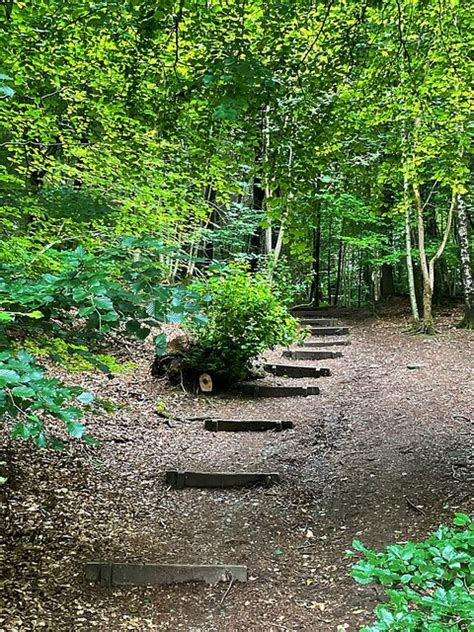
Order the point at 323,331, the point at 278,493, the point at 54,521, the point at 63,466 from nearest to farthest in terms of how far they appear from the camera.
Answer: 1. the point at 54,521
2. the point at 278,493
3. the point at 63,466
4. the point at 323,331

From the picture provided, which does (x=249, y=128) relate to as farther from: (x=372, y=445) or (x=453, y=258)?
(x=453, y=258)

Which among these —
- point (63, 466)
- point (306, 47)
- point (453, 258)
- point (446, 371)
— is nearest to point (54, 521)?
point (63, 466)

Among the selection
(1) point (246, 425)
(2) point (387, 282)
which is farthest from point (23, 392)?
(2) point (387, 282)

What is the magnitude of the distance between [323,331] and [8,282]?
Answer: 10286mm

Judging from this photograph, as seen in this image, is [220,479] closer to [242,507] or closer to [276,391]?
[242,507]

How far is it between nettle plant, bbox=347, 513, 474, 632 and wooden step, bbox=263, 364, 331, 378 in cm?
711

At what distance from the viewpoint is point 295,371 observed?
8.70 m

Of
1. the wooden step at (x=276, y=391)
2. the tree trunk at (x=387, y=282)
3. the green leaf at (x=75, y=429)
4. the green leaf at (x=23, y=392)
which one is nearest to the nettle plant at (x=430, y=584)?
the green leaf at (x=75, y=429)

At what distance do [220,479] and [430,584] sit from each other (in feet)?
11.7

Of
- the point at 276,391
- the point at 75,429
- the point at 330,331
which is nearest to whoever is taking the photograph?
the point at 75,429

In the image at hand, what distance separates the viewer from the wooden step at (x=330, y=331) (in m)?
11.8

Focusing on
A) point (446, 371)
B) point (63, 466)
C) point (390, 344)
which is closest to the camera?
point (63, 466)

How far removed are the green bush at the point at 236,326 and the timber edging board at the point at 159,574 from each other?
4196 mm

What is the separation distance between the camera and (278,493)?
15.0ft
